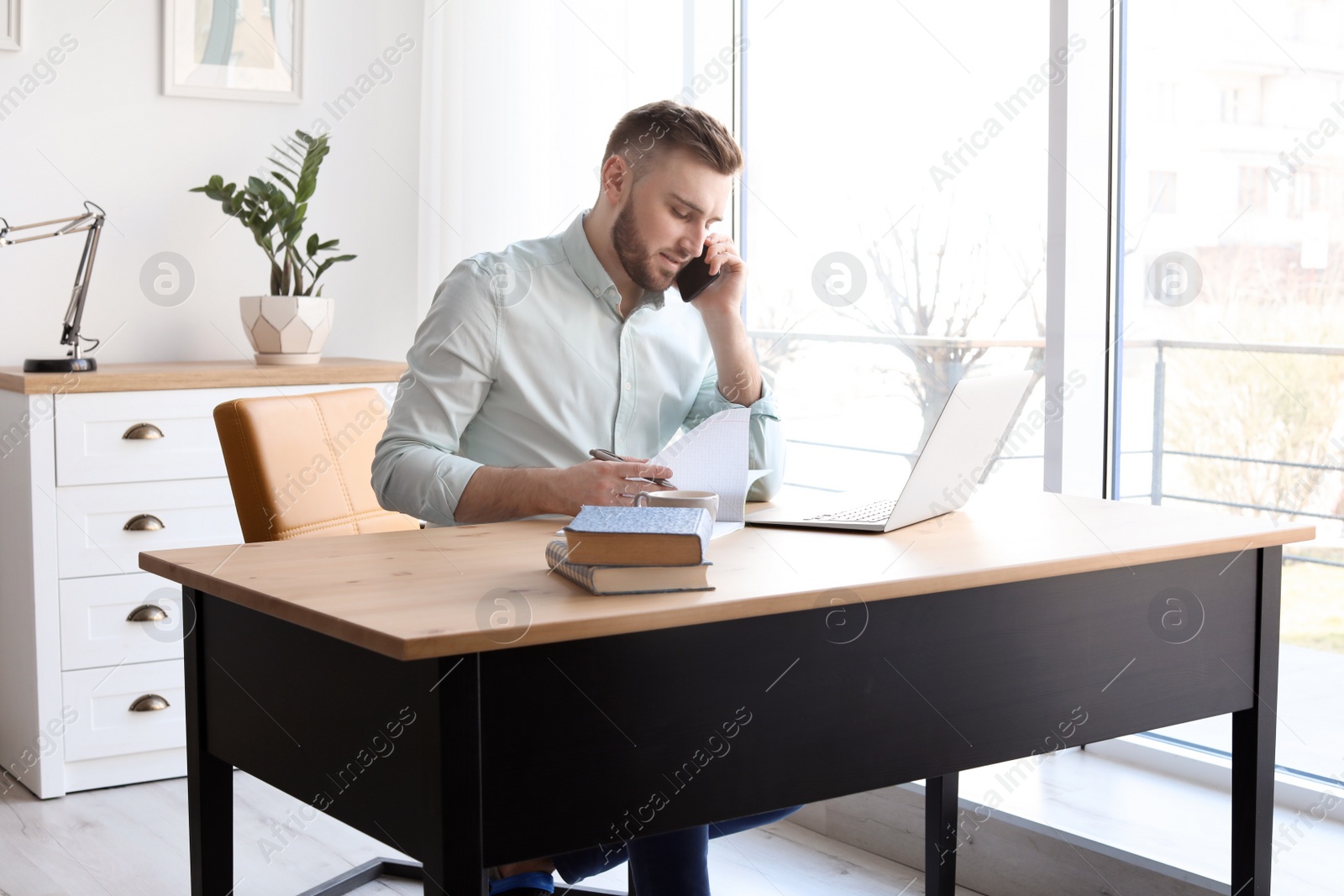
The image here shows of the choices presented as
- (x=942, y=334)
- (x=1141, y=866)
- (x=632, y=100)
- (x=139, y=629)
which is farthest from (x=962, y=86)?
(x=139, y=629)

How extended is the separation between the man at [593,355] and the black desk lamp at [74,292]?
1.43 m

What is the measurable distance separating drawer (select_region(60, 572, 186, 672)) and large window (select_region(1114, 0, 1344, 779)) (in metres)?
2.17

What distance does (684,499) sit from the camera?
152 cm

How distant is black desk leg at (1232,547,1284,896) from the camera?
5.71 ft

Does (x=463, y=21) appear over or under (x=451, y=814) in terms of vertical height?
over

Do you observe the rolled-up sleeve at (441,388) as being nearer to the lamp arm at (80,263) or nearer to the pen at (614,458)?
the pen at (614,458)

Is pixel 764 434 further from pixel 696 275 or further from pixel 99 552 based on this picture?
pixel 99 552

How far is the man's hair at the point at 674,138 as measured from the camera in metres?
1.93

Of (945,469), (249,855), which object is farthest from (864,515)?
(249,855)

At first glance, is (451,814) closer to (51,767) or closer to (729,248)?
(729,248)

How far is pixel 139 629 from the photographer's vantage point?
3.03m

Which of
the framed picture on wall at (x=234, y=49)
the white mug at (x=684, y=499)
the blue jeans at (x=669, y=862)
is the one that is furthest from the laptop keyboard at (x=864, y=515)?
the framed picture on wall at (x=234, y=49)

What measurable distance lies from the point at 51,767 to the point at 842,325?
217 cm

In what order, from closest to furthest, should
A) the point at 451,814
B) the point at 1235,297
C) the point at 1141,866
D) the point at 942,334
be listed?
1. the point at 451,814
2. the point at 1141,866
3. the point at 1235,297
4. the point at 942,334
